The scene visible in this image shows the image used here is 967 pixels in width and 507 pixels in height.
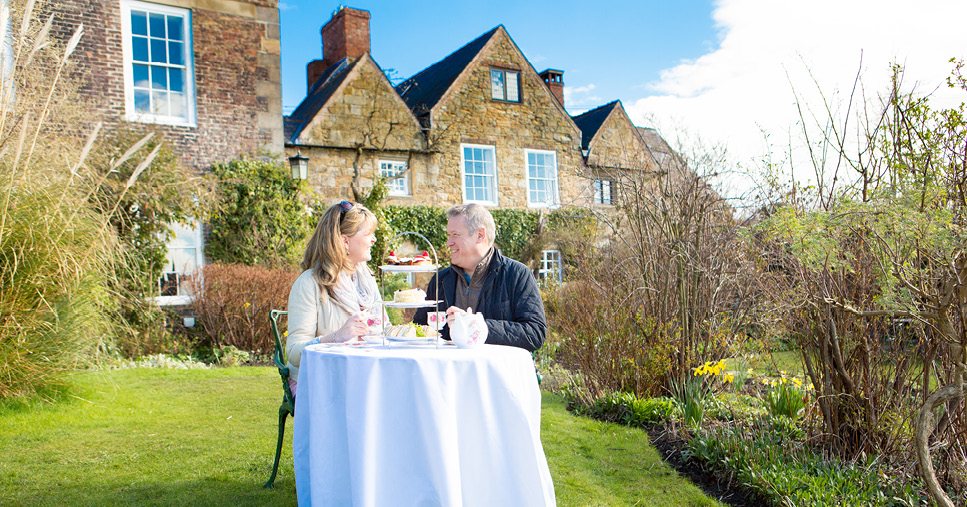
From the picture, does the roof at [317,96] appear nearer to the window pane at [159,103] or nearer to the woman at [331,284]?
the window pane at [159,103]

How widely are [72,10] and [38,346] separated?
7575 mm

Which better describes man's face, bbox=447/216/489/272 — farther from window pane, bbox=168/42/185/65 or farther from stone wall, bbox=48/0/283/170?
window pane, bbox=168/42/185/65

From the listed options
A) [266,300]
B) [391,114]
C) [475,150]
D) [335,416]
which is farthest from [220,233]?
[335,416]

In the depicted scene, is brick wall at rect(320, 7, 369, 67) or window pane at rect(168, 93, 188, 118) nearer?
window pane at rect(168, 93, 188, 118)

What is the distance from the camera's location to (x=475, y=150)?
56.4ft

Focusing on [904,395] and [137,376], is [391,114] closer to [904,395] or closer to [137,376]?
[137,376]

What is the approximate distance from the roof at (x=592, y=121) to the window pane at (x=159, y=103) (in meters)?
11.6

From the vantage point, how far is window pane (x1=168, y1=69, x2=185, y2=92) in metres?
11.3

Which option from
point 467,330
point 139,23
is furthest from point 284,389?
point 139,23

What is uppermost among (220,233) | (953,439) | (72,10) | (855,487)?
(72,10)

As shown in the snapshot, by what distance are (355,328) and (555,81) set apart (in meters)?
18.6

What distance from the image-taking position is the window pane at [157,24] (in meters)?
11.2

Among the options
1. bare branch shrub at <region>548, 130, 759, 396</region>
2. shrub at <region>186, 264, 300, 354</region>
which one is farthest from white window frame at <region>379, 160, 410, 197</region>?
bare branch shrub at <region>548, 130, 759, 396</region>

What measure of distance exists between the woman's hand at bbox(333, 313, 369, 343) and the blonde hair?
0.52m
